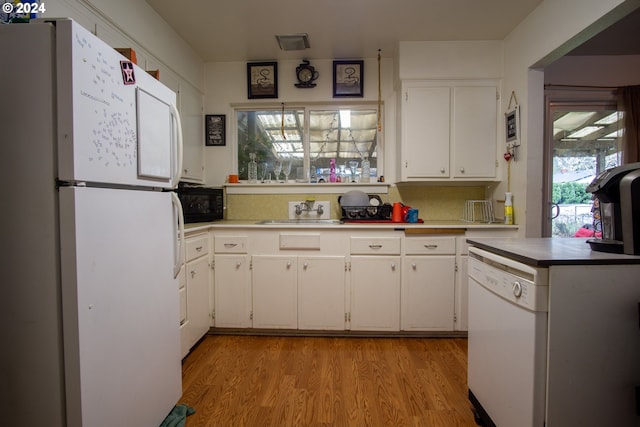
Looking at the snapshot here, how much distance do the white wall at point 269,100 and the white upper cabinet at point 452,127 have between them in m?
0.32

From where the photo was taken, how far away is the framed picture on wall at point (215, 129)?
299cm

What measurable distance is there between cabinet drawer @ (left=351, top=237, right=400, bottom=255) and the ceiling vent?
5.99 ft

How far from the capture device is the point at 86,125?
94 centimetres

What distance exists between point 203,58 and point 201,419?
10.1 ft

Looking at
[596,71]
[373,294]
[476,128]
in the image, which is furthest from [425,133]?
[596,71]

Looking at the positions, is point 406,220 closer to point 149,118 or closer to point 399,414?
point 399,414

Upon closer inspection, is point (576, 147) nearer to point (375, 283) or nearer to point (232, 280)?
point (375, 283)

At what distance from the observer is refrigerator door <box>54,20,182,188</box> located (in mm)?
903

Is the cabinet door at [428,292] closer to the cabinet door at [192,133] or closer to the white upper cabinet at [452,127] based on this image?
the white upper cabinet at [452,127]

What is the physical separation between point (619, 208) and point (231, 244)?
91.7 inches

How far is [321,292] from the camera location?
2344 mm

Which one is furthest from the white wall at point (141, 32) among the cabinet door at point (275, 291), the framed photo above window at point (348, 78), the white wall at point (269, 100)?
the cabinet door at point (275, 291)

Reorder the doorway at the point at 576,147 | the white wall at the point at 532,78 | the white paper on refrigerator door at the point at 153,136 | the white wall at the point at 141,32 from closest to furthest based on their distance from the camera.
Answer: the white paper on refrigerator door at the point at 153,136 < the white wall at the point at 141,32 < the white wall at the point at 532,78 < the doorway at the point at 576,147

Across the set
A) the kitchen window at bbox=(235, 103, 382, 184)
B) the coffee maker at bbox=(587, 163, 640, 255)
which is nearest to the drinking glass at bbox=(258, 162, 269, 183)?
the kitchen window at bbox=(235, 103, 382, 184)
